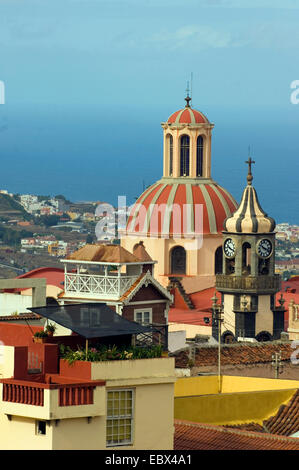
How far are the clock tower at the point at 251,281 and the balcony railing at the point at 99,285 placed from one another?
18.5m

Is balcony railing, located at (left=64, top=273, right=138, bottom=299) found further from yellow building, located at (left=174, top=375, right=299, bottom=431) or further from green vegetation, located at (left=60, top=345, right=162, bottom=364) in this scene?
green vegetation, located at (left=60, top=345, right=162, bottom=364)

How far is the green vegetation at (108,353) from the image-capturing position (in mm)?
30453

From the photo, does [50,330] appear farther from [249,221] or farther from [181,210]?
[181,210]

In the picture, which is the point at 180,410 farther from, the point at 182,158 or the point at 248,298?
the point at 182,158

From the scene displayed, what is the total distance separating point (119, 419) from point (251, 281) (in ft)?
135

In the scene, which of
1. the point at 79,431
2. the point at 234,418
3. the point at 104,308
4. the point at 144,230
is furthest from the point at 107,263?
the point at 144,230

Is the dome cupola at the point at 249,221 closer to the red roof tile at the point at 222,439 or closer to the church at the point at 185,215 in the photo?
the church at the point at 185,215

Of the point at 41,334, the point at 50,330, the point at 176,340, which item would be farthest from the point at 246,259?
the point at 41,334

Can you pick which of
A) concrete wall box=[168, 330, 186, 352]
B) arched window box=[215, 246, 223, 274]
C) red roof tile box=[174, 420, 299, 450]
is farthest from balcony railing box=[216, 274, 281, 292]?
Answer: red roof tile box=[174, 420, 299, 450]

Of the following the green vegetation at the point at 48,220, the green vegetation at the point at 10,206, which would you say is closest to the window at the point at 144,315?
→ the green vegetation at the point at 48,220

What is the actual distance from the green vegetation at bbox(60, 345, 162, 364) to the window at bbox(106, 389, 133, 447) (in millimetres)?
544

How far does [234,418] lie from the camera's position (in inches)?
1534

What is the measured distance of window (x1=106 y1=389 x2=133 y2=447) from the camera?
30047 millimetres
